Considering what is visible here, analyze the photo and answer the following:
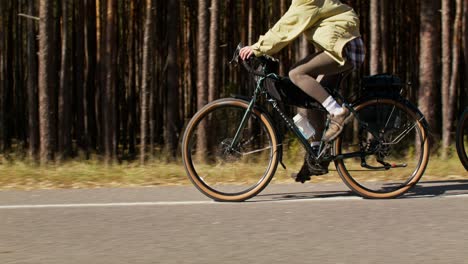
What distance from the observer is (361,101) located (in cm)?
623

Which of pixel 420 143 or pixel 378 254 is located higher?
pixel 420 143

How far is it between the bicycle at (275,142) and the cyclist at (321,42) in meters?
0.16

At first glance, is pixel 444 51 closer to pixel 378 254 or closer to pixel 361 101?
pixel 361 101

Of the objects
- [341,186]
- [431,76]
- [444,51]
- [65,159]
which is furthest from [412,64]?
[341,186]

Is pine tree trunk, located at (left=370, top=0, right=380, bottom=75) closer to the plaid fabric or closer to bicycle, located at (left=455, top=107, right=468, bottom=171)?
bicycle, located at (left=455, top=107, right=468, bottom=171)

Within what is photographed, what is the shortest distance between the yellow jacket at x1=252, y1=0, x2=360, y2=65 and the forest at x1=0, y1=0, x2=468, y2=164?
146 inches

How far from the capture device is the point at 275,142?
243 inches

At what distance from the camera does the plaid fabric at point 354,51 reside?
606 cm

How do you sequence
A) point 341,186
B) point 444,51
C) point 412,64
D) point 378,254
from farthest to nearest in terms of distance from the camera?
point 412,64 → point 444,51 → point 341,186 → point 378,254

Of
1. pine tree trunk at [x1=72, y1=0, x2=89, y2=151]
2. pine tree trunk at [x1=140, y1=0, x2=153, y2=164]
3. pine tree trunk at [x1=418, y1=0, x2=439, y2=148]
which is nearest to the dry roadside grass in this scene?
pine tree trunk at [x1=418, y1=0, x2=439, y2=148]

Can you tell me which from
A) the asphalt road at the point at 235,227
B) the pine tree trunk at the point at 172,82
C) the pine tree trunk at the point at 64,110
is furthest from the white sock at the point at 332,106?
the pine tree trunk at the point at 64,110

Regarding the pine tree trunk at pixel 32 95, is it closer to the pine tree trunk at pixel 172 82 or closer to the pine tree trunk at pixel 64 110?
the pine tree trunk at pixel 64 110

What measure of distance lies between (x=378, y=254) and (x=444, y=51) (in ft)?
21.6

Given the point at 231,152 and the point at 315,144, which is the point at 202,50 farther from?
the point at 315,144
